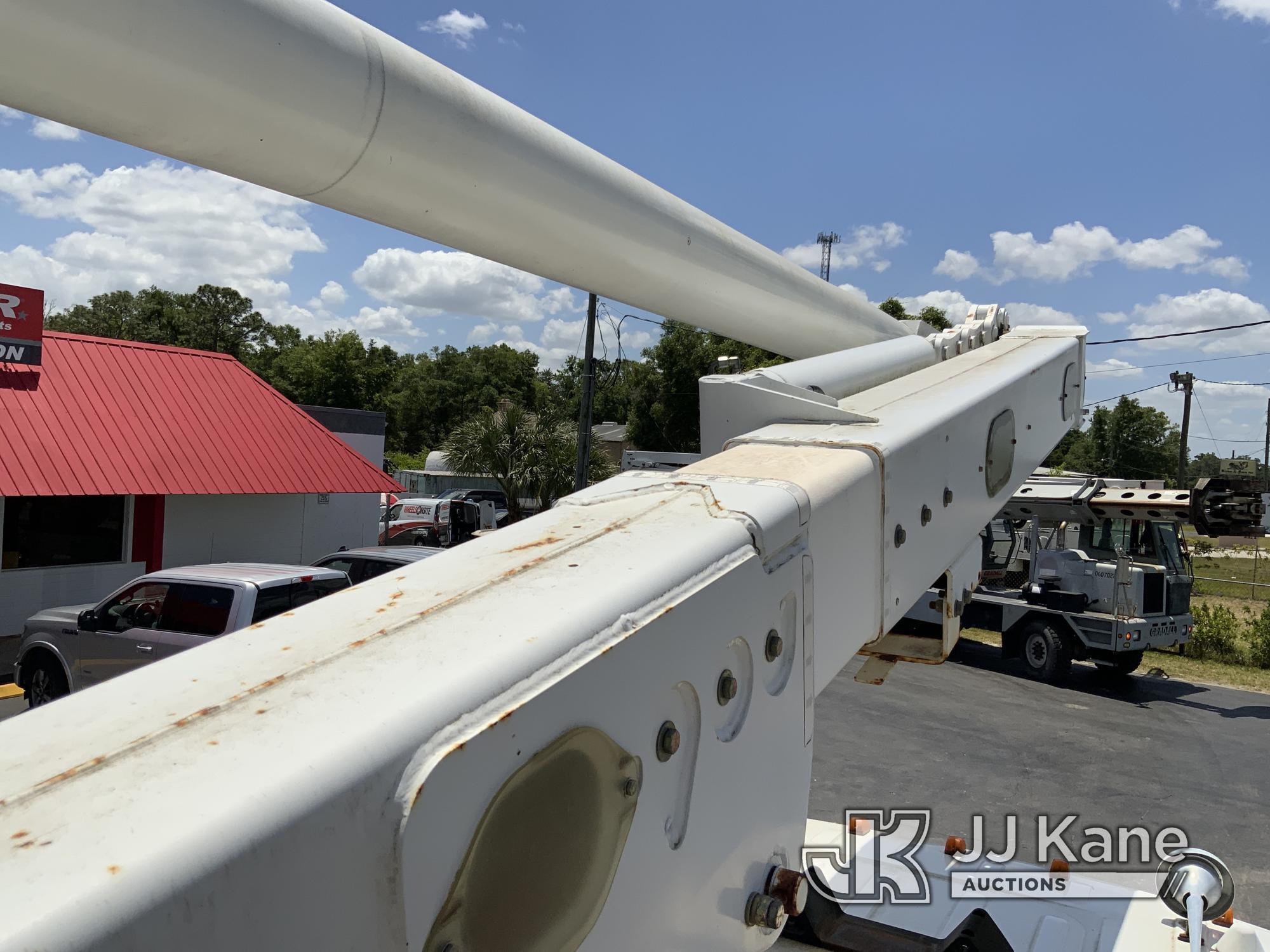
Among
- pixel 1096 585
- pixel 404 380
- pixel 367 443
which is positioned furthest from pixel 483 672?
pixel 404 380

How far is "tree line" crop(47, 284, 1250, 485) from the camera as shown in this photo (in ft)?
184

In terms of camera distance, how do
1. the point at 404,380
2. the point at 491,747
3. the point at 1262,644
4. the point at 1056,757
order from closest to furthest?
the point at 491,747, the point at 1056,757, the point at 1262,644, the point at 404,380

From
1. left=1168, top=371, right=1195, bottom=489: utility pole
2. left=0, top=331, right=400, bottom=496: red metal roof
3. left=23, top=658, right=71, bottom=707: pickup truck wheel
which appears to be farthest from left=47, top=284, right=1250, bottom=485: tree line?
left=23, top=658, right=71, bottom=707: pickup truck wheel

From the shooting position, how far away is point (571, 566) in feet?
5.63

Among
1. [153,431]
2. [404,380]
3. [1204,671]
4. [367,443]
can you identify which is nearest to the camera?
[153,431]

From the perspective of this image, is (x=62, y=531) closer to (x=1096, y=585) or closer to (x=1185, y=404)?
(x=1096, y=585)

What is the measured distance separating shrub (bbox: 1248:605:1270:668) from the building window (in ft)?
59.3

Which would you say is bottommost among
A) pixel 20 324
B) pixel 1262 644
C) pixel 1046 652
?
pixel 1262 644

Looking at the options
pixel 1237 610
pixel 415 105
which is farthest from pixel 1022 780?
pixel 1237 610

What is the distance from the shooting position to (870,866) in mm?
3520

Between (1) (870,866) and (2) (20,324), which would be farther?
(2) (20,324)

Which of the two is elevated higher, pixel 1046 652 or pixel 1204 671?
pixel 1046 652

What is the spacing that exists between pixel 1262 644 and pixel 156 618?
15.8 metres

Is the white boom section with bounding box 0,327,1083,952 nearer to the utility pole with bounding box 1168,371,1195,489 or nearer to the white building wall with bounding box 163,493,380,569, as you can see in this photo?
the white building wall with bounding box 163,493,380,569
